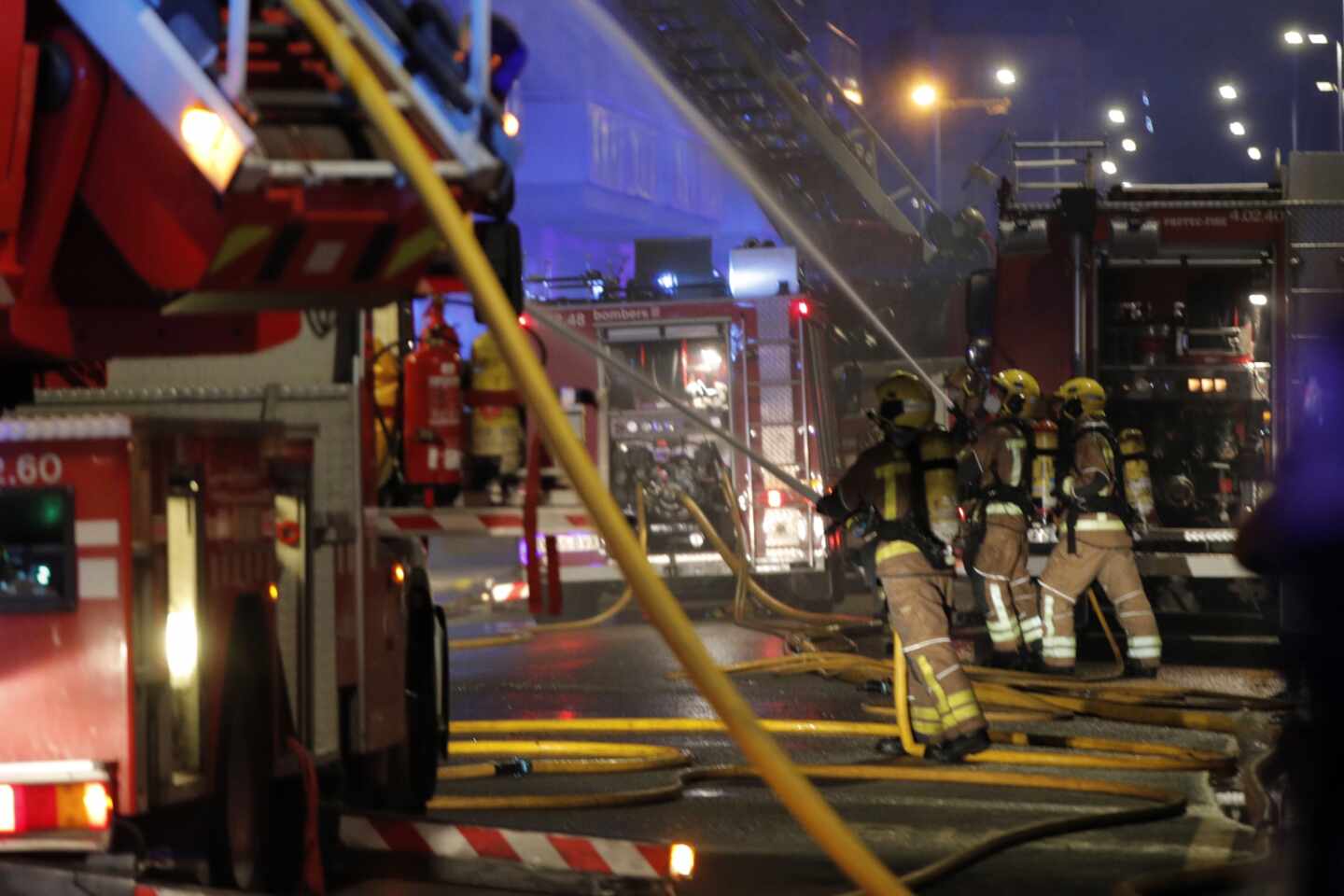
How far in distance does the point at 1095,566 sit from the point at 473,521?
6366mm

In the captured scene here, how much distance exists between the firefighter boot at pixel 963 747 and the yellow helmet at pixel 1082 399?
3.66 metres

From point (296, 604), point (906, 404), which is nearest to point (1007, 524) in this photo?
point (906, 404)

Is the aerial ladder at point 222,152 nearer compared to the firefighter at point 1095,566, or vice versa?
the aerial ladder at point 222,152

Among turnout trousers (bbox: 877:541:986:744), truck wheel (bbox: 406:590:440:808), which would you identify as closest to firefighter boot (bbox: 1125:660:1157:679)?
turnout trousers (bbox: 877:541:986:744)

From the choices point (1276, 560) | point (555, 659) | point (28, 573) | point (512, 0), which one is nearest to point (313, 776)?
point (28, 573)

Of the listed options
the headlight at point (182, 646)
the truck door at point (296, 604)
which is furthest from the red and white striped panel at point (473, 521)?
the headlight at point (182, 646)

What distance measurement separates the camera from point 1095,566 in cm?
1130

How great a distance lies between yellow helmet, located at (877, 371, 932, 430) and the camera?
8695 mm

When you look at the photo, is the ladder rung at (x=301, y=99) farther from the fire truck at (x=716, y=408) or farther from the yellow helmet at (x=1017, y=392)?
the fire truck at (x=716, y=408)

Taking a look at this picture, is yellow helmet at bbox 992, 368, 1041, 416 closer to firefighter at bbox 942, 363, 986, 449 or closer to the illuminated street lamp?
firefighter at bbox 942, 363, 986, 449

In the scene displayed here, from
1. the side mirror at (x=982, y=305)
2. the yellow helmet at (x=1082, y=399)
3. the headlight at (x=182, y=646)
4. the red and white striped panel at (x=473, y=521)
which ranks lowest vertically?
the headlight at (x=182, y=646)

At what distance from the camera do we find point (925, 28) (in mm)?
44062

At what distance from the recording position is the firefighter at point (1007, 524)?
11367mm

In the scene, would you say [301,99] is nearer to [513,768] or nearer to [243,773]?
[243,773]
